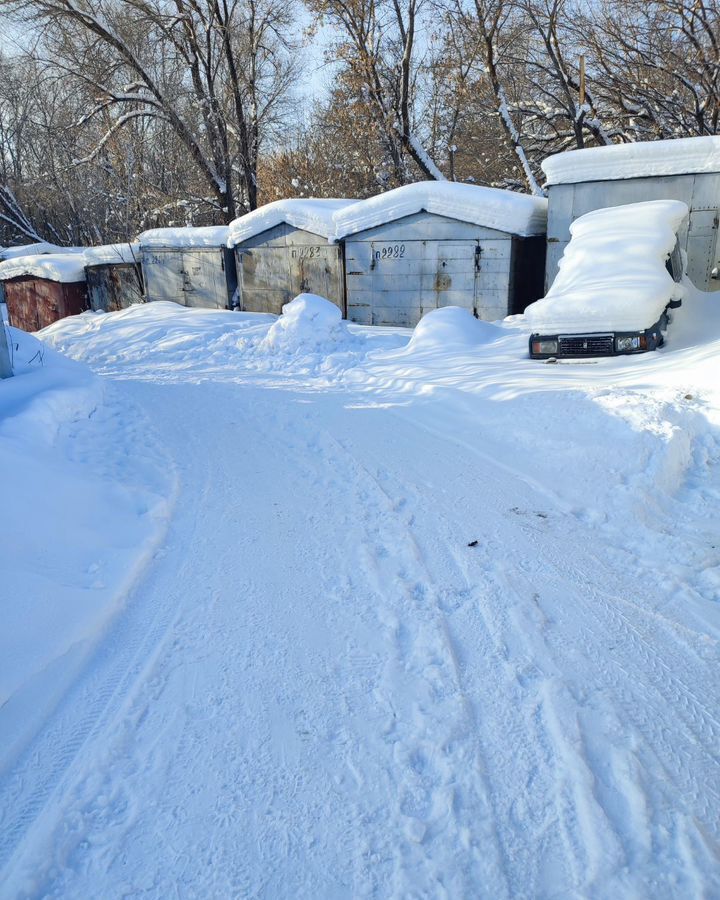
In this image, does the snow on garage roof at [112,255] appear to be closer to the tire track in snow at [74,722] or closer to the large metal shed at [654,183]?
the large metal shed at [654,183]

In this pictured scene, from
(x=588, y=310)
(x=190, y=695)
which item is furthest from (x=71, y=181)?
(x=190, y=695)

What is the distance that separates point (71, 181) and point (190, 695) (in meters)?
31.7

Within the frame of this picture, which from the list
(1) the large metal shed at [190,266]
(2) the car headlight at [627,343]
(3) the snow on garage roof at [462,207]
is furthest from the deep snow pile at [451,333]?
(1) the large metal shed at [190,266]

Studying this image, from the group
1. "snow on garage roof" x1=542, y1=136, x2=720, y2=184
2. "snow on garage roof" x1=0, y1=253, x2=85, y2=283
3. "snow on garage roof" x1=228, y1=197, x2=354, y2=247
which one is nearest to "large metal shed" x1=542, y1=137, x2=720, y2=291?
"snow on garage roof" x1=542, y1=136, x2=720, y2=184

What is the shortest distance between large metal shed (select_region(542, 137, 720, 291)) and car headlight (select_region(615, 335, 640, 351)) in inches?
187

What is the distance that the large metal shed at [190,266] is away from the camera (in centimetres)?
1595

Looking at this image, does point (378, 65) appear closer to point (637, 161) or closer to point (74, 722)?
point (637, 161)

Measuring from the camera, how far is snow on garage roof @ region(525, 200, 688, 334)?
7.70 metres

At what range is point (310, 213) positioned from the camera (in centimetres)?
1425


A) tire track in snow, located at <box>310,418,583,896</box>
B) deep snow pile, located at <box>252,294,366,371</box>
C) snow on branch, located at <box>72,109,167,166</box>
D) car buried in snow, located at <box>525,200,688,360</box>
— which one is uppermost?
snow on branch, located at <box>72,109,167,166</box>

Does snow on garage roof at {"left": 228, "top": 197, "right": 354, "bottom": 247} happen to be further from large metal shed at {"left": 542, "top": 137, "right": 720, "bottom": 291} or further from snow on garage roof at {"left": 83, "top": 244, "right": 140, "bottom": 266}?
large metal shed at {"left": 542, "top": 137, "right": 720, "bottom": 291}

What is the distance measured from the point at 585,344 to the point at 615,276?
4.16 feet

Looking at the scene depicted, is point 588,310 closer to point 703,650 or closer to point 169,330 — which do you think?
point 703,650

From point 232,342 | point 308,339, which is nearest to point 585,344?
point 308,339
